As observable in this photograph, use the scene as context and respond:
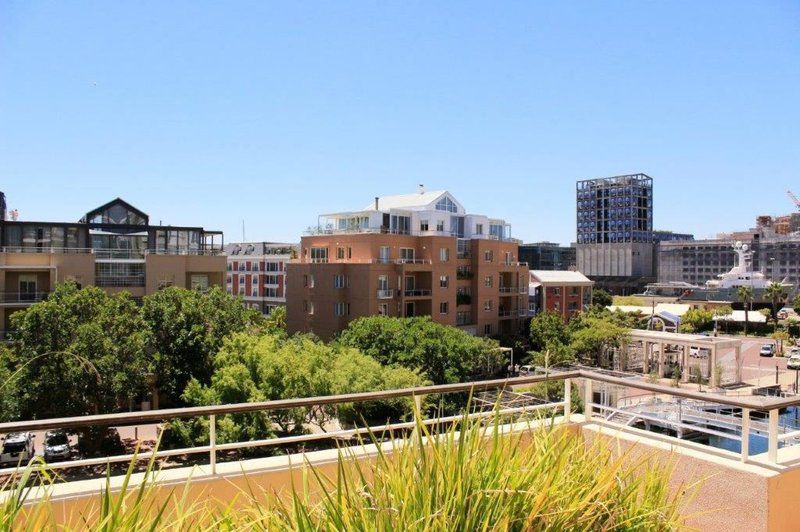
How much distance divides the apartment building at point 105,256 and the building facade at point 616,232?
9050cm

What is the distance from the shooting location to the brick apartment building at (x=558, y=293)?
169 ft

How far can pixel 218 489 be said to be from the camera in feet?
12.7

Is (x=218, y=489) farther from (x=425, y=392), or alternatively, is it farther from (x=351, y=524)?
(x=351, y=524)

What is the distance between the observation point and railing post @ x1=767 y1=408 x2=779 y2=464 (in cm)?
397

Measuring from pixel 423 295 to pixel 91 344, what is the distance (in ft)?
74.3

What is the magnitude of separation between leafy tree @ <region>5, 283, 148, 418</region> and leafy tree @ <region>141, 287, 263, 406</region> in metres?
1.43

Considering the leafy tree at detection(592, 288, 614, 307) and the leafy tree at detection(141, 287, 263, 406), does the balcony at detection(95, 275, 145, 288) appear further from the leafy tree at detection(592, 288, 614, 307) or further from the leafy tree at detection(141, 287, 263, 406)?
the leafy tree at detection(592, 288, 614, 307)

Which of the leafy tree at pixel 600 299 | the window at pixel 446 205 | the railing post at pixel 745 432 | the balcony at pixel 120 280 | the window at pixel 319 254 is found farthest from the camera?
the leafy tree at pixel 600 299

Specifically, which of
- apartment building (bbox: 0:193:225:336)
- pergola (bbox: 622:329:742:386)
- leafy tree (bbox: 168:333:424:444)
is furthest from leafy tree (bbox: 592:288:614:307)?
leafy tree (bbox: 168:333:424:444)

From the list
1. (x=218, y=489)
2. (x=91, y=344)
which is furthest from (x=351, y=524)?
(x=91, y=344)

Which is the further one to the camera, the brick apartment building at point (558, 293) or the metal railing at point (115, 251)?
the brick apartment building at point (558, 293)

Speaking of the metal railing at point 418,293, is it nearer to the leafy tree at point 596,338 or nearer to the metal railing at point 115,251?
the leafy tree at point 596,338

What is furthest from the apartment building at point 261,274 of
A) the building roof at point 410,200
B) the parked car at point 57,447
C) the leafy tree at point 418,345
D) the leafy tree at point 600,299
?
the parked car at point 57,447

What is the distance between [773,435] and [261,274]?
60.6m
